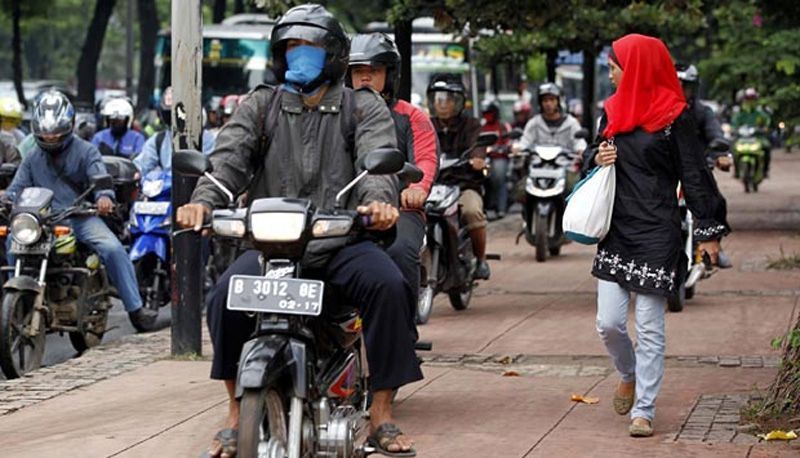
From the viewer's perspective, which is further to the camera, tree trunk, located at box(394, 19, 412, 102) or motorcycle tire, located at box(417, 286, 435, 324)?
tree trunk, located at box(394, 19, 412, 102)

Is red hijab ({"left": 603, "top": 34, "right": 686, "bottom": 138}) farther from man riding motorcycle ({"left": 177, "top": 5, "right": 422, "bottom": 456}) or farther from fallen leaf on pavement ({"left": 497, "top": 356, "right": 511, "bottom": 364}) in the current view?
fallen leaf on pavement ({"left": 497, "top": 356, "right": 511, "bottom": 364})

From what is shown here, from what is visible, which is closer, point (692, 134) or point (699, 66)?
point (692, 134)

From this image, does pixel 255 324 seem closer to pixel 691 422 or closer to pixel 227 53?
pixel 691 422

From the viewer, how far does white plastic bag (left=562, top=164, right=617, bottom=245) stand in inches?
330

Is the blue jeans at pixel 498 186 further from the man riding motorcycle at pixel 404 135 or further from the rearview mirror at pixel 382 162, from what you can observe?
the rearview mirror at pixel 382 162

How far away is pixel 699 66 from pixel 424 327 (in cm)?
975

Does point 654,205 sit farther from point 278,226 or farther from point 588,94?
point 588,94

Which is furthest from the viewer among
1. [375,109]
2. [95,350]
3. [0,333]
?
[95,350]

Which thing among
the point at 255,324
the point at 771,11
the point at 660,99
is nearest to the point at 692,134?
the point at 660,99

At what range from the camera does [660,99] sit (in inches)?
332

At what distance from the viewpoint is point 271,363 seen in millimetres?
6074

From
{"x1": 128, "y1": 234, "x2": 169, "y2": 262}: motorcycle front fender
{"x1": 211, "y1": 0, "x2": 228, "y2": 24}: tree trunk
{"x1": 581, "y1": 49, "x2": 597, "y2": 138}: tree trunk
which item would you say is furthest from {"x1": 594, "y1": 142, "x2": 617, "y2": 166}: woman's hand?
{"x1": 211, "y1": 0, "x2": 228, "y2": 24}: tree trunk

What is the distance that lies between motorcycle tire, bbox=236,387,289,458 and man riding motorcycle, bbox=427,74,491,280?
7746mm

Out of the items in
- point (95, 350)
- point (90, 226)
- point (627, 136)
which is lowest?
point (95, 350)
